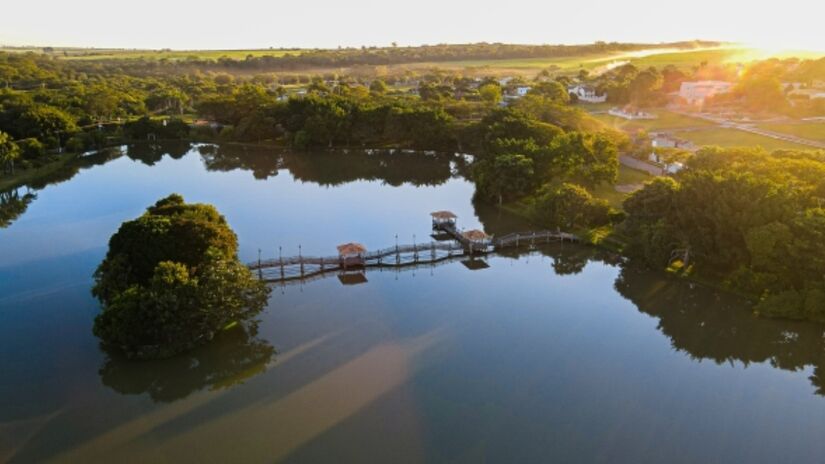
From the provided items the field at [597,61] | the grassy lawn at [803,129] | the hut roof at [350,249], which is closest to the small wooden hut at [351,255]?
the hut roof at [350,249]

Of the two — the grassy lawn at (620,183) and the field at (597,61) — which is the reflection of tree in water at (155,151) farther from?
the field at (597,61)

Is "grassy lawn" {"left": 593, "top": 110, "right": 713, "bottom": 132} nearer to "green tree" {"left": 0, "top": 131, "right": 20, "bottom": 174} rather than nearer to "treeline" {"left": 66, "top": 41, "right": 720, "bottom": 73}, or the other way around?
"green tree" {"left": 0, "top": 131, "right": 20, "bottom": 174}

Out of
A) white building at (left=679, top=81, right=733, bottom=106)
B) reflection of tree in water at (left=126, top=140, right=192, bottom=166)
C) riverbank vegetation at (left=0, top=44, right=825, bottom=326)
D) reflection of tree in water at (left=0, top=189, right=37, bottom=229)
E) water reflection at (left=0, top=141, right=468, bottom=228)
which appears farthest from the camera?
white building at (left=679, top=81, right=733, bottom=106)

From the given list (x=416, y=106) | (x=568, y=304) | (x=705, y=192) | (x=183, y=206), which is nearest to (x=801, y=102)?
(x=416, y=106)

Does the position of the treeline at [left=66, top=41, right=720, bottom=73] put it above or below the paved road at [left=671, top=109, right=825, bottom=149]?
above

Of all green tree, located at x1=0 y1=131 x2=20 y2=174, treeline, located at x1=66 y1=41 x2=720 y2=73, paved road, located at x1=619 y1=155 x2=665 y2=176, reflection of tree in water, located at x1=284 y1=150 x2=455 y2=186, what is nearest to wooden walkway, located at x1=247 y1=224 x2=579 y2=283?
paved road, located at x1=619 y1=155 x2=665 y2=176
